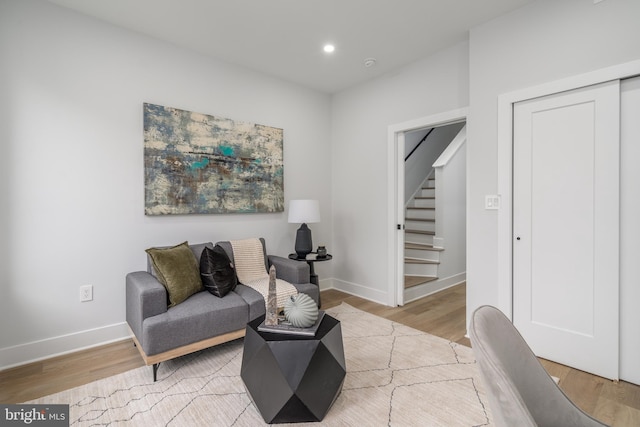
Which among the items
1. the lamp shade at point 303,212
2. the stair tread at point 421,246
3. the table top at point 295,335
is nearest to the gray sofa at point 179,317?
the table top at point 295,335

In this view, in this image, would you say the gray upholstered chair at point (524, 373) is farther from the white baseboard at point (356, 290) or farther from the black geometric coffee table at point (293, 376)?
the white baseboard at point (356, 290)

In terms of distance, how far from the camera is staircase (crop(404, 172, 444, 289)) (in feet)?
13.9

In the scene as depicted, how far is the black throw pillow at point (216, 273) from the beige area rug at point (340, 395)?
0.49m

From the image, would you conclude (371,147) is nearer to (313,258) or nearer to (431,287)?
(313,258)

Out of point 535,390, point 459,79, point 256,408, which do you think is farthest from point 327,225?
point 535,390

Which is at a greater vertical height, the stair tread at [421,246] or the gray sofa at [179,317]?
the stair tread at [421,246]

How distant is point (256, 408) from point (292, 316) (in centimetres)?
57

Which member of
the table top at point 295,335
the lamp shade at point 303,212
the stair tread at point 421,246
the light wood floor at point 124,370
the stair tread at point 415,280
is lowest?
the light wood floor at point 124,370

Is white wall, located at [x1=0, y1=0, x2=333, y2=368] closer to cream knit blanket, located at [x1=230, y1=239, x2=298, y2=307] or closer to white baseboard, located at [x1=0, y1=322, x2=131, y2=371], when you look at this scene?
white baseboard, located at [x1=0, y1=322, x2=131, y2=371]

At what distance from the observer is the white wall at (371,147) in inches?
120

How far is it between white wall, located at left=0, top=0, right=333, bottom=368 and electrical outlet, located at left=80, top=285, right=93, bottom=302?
0.03 metres

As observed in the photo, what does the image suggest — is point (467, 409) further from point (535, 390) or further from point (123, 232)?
point (123, 232)

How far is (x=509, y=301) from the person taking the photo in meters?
2.46

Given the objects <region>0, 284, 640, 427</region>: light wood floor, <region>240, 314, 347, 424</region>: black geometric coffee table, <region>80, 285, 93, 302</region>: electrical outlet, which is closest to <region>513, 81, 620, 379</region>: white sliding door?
<region>0, 284, 640, 427</region>: light wood floor
